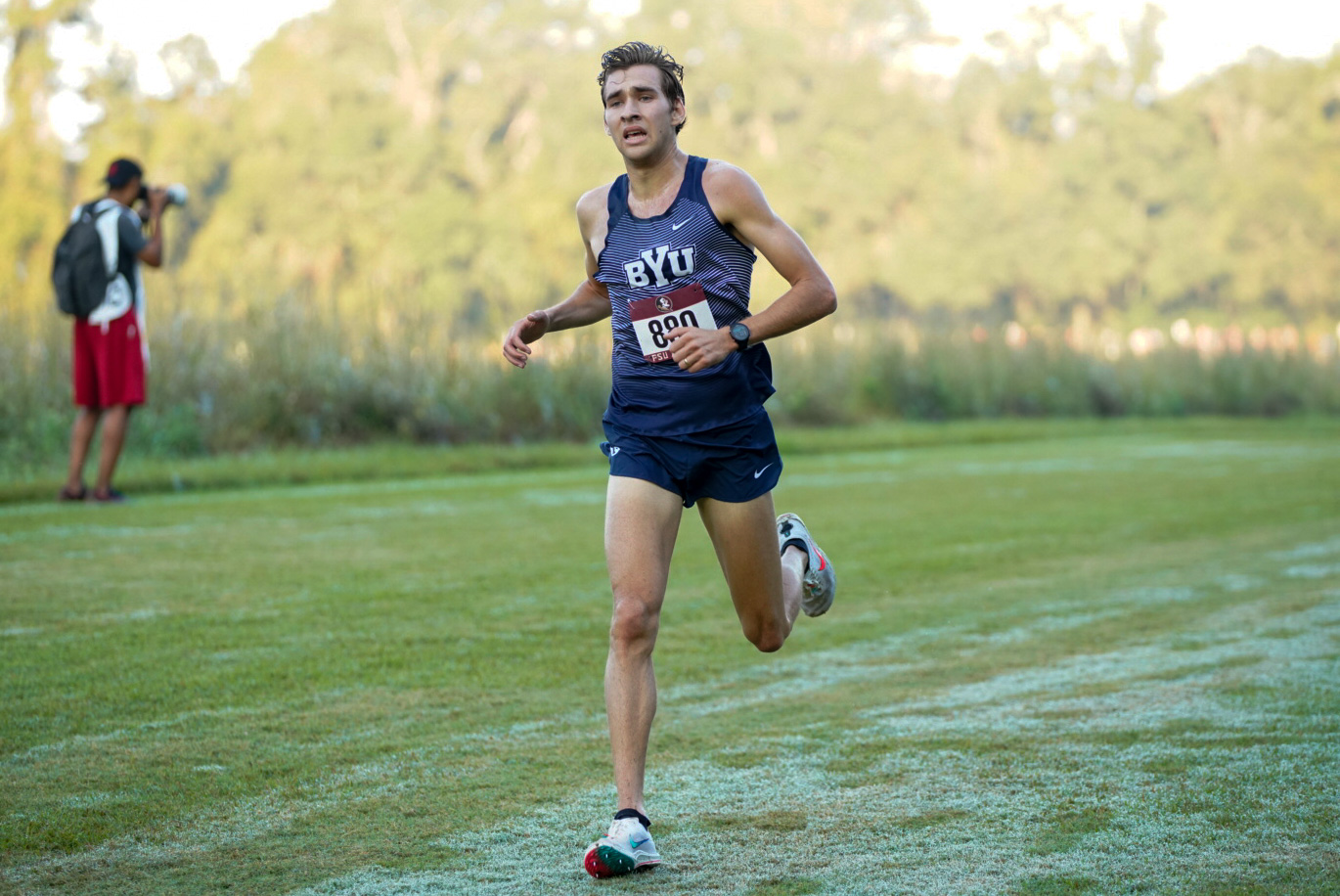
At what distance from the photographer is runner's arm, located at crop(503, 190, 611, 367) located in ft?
15.4

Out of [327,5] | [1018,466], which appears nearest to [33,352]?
[1018,466]

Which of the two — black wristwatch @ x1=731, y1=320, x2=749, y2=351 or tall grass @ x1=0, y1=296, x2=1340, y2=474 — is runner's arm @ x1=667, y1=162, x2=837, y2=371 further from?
tall grass @ x1=0, y1=296, x2=1340, y2=474

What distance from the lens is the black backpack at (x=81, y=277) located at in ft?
36.5

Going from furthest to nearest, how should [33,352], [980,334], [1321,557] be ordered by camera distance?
[980,334] → [33,352] → [1321,557]

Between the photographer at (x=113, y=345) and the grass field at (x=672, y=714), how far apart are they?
53 centimetres

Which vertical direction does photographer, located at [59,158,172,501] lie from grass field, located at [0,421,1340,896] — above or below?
above

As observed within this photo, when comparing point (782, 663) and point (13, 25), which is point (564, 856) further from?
point (13, 25)

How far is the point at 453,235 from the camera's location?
52719mm

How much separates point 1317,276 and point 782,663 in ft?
180

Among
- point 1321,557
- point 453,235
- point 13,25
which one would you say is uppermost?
point 13,25

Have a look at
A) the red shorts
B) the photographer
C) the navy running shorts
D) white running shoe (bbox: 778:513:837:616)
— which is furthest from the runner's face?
the red shorts

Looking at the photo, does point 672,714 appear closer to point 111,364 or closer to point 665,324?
point 665,324

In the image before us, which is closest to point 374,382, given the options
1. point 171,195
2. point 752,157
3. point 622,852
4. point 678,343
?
point 171,195

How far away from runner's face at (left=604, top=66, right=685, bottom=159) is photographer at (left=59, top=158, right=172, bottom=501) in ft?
24.3
